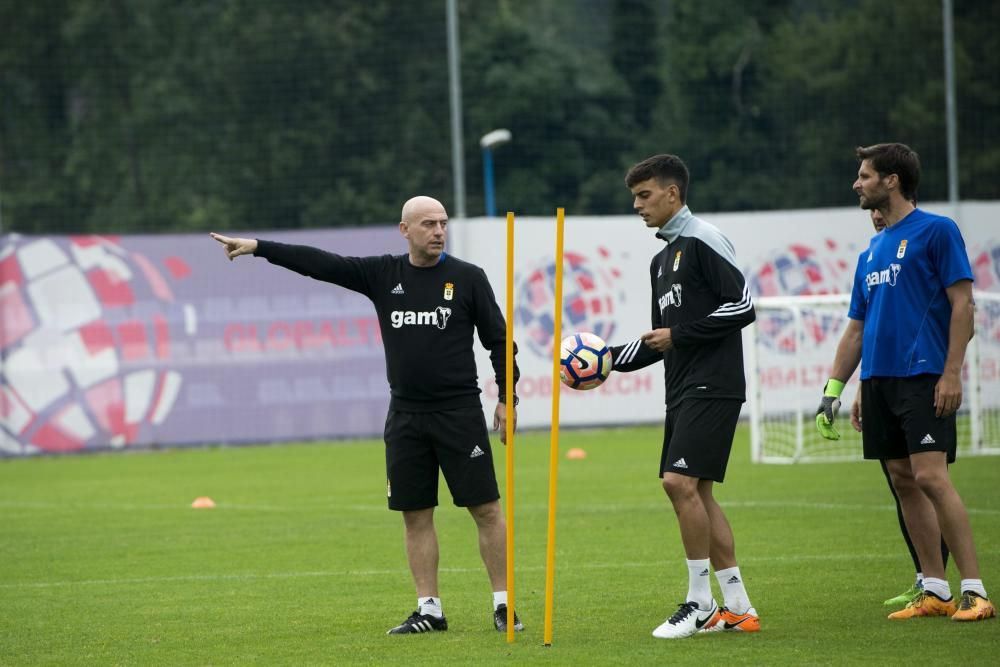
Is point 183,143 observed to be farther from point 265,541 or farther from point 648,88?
point 265,541

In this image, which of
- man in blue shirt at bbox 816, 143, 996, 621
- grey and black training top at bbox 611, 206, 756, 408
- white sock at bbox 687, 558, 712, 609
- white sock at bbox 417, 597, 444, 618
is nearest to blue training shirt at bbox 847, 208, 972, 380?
man in blue shirt at bbox 816, 143, 996, 621

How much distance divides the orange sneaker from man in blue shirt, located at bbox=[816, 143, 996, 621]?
77cm

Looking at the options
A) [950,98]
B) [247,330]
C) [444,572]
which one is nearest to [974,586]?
[444,572]

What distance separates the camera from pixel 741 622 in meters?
7.99

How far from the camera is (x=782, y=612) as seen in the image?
8.57 metres

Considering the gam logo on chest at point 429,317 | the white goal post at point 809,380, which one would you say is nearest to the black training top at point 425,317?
the gam logo on chest at point 429,317

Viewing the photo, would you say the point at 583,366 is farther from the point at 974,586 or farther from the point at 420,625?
the point at 974,586

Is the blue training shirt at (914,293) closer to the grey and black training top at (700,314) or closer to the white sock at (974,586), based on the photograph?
the grey and black training top at (700,314)

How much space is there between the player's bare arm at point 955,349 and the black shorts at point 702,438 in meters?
1.01

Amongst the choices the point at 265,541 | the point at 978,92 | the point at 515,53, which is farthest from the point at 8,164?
the point at 265,541

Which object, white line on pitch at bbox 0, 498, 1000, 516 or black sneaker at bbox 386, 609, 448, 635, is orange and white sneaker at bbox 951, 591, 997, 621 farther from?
white line on pitch at bbox 0, 498, 1000, 516

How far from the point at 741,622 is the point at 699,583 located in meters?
0.32

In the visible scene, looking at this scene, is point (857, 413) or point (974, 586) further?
point (857, 413)

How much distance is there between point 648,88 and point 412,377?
81.9 ft
